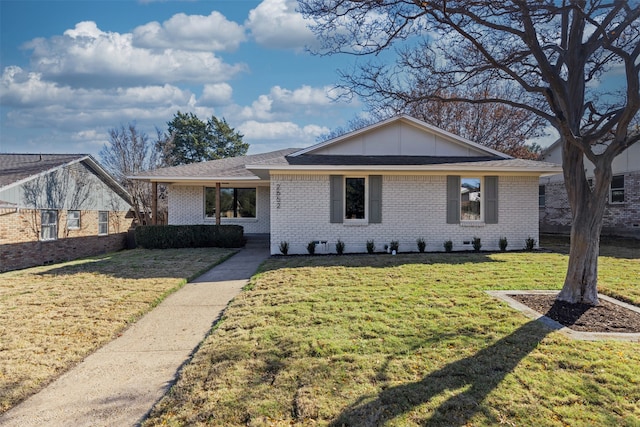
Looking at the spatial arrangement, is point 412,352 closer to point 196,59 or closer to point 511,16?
point 511,16

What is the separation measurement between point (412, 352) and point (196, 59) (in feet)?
48.3

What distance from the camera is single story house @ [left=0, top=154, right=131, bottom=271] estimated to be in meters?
12.9

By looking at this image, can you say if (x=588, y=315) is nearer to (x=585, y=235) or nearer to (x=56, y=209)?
(x=585, y=235)

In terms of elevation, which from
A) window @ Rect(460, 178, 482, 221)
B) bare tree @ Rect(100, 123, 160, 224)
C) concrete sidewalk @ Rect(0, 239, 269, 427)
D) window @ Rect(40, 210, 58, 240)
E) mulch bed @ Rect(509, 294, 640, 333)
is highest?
bare tree @ Rect(100, 123, 160, 224)

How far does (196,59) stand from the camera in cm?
1484

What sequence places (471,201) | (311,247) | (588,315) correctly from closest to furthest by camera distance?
(588,315)
(311,247)
(471,201)

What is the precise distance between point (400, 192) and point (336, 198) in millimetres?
2231

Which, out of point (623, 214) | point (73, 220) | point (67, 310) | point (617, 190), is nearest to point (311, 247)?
point (67, 310)

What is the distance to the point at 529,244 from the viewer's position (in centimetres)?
1250

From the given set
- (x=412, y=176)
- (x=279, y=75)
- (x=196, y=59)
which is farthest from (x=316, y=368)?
(x=196, y=59)

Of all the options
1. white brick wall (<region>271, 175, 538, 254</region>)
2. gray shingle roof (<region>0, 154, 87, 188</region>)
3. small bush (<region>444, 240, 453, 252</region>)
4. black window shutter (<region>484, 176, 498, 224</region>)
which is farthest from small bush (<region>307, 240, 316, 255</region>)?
gray shingle roof (<region>0, 154, 87, 188</region>)

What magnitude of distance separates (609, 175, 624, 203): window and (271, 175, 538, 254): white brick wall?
307 inches

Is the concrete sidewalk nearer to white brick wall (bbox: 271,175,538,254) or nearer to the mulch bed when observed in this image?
the mulch bed

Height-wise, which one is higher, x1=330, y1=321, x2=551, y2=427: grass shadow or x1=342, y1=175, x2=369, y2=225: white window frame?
x1=342, y1=175, x2=369, y2=225: white window frame
